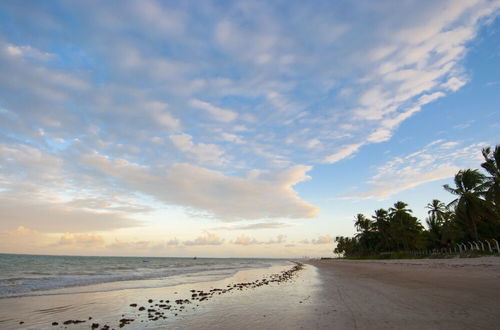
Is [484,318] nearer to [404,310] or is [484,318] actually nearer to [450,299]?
[404,310]

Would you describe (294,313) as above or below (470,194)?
below

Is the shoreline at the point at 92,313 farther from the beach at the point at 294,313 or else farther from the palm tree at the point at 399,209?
the palm tree at the point at 399,209

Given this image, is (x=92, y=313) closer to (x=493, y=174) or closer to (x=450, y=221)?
(x=493, y=174)

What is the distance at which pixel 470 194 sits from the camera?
43.9 m

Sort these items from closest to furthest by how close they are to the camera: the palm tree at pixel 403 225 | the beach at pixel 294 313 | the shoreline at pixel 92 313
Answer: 1. the beach at pixel 294 313
2. the shoreline at pixel 92 313
3. the palm tree at pixel 403 225

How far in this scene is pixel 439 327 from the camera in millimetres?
7426

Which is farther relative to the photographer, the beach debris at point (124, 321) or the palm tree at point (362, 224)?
the palm tree at point (362, 224)

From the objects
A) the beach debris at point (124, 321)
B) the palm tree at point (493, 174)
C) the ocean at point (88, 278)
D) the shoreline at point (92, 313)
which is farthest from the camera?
the palm tree at point (493, 174)

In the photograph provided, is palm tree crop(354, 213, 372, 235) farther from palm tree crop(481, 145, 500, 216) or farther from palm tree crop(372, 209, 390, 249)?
palm tree crop(481, 145, 500, 216)

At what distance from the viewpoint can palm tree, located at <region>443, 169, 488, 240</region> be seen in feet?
141

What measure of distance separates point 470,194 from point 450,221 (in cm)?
2355

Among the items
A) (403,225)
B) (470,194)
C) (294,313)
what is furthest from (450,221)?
(294,313)

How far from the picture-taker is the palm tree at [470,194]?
4309 centimetres

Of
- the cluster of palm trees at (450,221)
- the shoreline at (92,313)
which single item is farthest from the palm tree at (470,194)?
the shoreline at (92,313)
